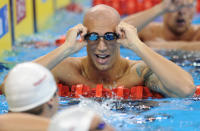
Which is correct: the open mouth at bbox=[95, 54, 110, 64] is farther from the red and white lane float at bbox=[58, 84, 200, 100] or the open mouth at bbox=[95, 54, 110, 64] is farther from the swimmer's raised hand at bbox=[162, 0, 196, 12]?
the swimmer's raised hand at bbox=[162, 0, 196, 12]

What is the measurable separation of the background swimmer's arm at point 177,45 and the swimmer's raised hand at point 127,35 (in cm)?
250

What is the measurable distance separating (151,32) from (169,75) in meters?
3.32

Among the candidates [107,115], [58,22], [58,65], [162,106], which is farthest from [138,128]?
[58,22]

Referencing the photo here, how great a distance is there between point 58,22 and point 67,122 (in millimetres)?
7333

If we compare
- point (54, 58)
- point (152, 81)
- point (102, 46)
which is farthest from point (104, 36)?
point (152, 81)

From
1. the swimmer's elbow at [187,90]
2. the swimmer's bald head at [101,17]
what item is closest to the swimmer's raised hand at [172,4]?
the swimmer's bald head at [101,17]

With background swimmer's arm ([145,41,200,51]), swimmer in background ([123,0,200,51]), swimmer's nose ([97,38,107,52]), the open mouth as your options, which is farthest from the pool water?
swimmer in background ([123,0,200,51])

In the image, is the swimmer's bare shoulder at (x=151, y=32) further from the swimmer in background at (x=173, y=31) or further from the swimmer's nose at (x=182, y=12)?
the swimmer's nose at (x=182, y=12)

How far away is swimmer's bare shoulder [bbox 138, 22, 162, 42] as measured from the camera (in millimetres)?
6344

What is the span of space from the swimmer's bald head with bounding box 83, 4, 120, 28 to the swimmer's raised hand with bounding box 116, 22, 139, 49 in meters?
0.08

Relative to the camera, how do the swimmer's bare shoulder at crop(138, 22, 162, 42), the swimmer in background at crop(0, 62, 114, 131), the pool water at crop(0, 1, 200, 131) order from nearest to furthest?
the swimmer in background at crop(0, 62, 114, 131), the pool water at crop(0, 1, 200, 131), the swimmer's bare shoulder at crop(138, 22, 162, 42)

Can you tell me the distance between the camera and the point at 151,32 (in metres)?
6.43

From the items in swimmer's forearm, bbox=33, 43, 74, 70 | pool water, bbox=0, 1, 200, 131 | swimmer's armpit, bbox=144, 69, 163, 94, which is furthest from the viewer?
swimmer's armpit, bbox=144, 69, 163, 94

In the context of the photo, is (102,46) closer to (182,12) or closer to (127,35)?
(127,35)
